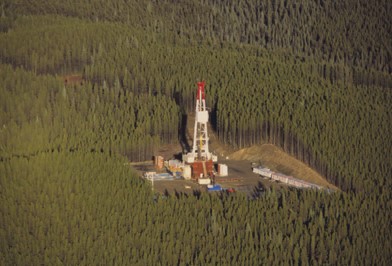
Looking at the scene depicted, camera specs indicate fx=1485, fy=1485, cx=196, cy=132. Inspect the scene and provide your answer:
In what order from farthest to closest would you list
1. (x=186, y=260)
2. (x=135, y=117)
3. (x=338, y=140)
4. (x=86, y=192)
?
1. (x=135, y=117)
2. (x=338, y=140)
3. (x=86, y=192)
4. (x=186, y=260)

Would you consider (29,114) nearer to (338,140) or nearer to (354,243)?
(338,140)

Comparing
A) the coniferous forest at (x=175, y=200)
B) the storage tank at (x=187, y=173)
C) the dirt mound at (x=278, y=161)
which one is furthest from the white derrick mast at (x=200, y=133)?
the coniferous forest at (x=175, y=200)

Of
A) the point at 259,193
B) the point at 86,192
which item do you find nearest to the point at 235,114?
the point at 259,193

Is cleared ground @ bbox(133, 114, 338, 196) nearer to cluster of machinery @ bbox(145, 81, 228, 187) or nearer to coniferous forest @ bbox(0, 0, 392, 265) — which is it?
cluster of machinery @ bbox(145, 81, 228, 187)

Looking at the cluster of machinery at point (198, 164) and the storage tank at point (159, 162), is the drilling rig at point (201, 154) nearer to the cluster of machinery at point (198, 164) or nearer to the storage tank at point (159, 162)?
the cluster of machinery at point (198, 164)

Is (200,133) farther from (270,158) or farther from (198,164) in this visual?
(270,158)

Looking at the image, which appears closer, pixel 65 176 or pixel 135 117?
pixel 65 176
